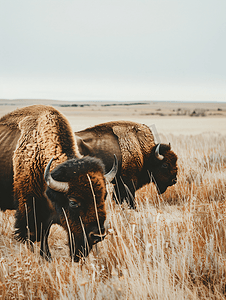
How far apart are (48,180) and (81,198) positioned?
42 cm

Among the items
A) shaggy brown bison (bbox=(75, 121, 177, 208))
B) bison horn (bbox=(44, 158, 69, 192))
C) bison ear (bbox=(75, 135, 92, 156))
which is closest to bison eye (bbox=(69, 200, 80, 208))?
bison horn (bbox=(44, 158, 69, 192))

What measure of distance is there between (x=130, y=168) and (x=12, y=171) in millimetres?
2889

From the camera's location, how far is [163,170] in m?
5.97

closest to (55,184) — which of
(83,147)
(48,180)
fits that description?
(48,180)

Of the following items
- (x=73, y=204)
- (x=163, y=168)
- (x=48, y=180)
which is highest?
(x=48, y=180)

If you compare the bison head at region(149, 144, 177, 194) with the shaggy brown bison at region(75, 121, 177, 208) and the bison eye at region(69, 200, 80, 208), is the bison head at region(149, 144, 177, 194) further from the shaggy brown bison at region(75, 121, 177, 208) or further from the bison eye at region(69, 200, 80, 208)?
the bison eye at region(69, 200, 80, 208)

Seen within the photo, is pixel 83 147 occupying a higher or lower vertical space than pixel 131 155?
higher

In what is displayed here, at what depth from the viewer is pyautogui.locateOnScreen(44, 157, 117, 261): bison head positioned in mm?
2646

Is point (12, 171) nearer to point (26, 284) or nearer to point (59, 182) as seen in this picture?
point (59, 182)

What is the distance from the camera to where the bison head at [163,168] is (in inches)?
233

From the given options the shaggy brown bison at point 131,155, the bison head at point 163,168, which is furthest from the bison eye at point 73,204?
the bison head at point 163,168

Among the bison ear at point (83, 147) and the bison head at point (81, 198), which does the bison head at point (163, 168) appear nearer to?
the bison ear at point (83, 147)

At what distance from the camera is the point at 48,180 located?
2.72m

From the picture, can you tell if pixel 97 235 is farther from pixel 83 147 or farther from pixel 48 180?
pixel 83 147
